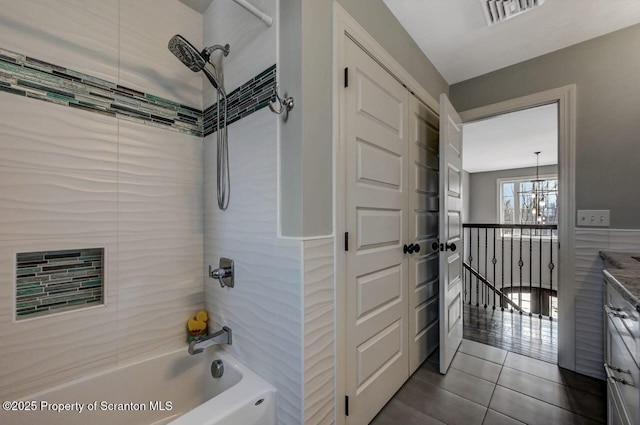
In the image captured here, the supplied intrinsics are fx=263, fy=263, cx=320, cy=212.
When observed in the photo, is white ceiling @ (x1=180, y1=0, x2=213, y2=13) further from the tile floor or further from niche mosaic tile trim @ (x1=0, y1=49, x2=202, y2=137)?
the tile floor

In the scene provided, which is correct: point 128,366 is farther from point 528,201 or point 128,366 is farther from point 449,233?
point 528,201

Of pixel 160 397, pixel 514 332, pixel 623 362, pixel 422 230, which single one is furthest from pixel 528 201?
pixel 160 397

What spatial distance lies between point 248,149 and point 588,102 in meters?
2.49

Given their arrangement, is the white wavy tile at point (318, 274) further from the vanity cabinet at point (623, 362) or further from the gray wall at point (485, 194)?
the gray wall at point (485, 194)

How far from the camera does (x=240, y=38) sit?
1398mm

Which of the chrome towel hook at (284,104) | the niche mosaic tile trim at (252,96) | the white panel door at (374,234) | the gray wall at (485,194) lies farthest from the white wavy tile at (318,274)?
the gray wall at (485,194)

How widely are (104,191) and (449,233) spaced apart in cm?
224

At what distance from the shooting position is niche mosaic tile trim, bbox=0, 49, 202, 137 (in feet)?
3.74

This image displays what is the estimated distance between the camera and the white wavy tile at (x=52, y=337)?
1.11 meters

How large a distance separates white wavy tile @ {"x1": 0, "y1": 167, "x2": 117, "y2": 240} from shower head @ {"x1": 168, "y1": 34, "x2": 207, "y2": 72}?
0.72 m

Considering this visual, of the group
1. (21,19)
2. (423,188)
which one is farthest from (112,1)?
(423,188)

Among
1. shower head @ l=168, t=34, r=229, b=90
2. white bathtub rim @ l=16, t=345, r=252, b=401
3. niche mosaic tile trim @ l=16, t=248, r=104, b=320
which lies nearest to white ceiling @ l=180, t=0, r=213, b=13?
shower head @ l=168, t=34, r=229, b=90

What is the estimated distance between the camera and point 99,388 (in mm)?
1277

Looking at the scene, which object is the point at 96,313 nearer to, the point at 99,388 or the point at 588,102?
the point at 99,388
